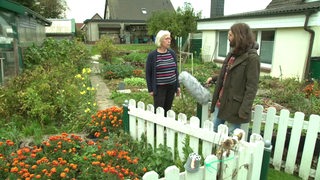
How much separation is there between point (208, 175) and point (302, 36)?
362 inches

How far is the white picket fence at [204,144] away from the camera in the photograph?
185 cm

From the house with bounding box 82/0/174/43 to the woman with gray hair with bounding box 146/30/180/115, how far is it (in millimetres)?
29915

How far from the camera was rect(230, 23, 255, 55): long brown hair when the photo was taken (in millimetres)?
2793

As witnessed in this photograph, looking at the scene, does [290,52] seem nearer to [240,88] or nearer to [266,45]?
[266,45]

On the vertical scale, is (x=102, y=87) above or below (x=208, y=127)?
below

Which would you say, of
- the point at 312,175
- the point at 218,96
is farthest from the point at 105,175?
the point at 312,175

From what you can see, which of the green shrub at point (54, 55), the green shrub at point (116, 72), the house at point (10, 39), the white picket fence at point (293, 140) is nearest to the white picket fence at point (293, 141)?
the white picket fence at point (293, 140)

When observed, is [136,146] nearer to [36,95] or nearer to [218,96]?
[218,96]

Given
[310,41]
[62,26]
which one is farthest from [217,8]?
[62,26]

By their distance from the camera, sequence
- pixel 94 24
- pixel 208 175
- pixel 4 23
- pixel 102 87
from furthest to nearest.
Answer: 1. pixel 94 24
2. pixel 102 87
3. pixel 4 23
4. pixel 208 175

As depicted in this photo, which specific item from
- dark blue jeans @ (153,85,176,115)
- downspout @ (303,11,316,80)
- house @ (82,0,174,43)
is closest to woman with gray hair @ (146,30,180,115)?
dark blue jeans @ (153,85,176,115)

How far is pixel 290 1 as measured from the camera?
1427cm

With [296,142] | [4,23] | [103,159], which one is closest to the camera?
[103,159]

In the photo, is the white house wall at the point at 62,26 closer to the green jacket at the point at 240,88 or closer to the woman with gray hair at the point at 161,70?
the woman with gray hair at the point at 161,70
